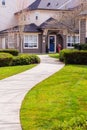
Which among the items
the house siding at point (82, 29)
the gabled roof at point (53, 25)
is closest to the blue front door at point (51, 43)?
the gabled roof at point (53, 25)

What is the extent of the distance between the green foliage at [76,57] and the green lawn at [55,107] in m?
12.5

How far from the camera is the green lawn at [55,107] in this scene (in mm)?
8871

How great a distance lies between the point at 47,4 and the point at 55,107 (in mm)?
47111

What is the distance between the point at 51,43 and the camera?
55406 mm

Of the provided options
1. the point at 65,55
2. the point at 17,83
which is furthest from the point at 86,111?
the point at 65,55

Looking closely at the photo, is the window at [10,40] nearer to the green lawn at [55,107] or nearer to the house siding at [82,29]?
the house siding at [82,29]

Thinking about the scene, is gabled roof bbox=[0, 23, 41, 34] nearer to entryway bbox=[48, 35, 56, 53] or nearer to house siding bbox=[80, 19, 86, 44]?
entryway bbox=[48, 35, 56, 53]

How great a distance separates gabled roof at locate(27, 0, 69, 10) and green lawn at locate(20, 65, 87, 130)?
40149 millimetres

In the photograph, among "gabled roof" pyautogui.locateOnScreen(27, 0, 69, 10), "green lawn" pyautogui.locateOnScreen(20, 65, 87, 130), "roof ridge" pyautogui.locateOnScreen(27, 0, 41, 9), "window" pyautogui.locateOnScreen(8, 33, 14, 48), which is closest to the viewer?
→ "green lawn" pyautogui.locateOnScreen(20, 65, 87, 130)

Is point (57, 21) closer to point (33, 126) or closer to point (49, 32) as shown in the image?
point (49, 32)

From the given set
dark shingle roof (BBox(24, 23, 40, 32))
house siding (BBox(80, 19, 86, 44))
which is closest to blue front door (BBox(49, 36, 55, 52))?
dark shingle roof (BBox(24, 23, 40, 32))

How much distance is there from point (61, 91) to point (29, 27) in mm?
40442

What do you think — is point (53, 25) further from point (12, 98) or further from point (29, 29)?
point (12, 98)

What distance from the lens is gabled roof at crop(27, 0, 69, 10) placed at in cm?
5755
